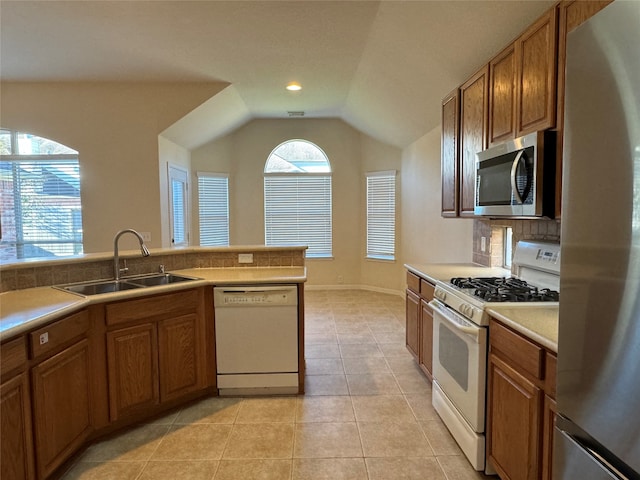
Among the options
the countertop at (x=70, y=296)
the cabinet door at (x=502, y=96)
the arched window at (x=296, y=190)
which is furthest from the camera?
the arched window at (x=296, y=190)

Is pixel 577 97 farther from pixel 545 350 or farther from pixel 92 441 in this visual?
pixel 92 441

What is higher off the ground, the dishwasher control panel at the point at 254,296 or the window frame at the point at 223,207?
the window frame at the point at 223,207


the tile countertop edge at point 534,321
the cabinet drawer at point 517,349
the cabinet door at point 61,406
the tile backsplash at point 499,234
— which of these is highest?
the tile backsplash at point 499,234

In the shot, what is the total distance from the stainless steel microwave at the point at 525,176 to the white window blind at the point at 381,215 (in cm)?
389

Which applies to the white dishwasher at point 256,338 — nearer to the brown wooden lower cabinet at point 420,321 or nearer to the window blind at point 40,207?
the brown wooden lower cabinet at point 420,321

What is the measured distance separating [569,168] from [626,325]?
47 cm

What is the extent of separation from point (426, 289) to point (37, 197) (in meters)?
4.70

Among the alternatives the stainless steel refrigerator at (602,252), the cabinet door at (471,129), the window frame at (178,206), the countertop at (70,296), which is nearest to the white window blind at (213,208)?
the window frame at (178,206)

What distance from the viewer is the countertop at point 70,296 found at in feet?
5.82

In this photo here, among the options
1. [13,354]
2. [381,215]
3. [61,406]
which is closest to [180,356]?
[61,406]

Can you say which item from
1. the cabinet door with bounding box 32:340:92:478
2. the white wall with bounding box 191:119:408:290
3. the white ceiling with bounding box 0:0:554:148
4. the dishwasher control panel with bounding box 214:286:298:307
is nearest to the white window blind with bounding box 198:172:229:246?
the white wall with bounding box 191:119:408:290

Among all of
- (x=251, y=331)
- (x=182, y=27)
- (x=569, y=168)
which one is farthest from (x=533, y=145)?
(x=182, y=27)

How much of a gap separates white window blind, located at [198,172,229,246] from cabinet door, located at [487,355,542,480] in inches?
207

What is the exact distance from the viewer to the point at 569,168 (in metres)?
1.14
